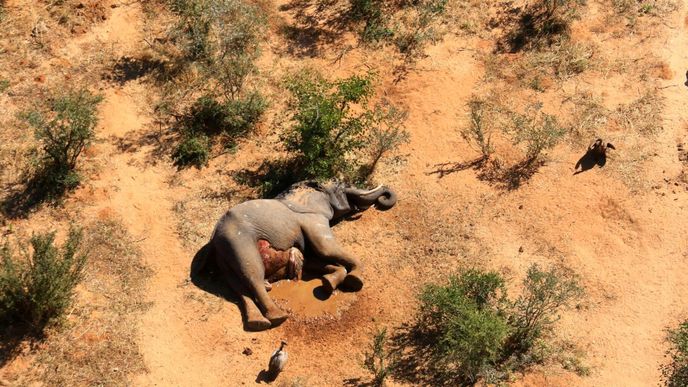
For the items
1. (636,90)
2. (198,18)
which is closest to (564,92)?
(636,90)

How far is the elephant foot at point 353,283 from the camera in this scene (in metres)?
12.9

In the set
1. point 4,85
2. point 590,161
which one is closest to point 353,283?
point 590,161

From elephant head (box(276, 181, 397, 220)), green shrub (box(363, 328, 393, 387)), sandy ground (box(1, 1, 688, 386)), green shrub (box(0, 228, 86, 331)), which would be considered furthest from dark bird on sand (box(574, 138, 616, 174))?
green shrub (box(0, 228, 86, 331))

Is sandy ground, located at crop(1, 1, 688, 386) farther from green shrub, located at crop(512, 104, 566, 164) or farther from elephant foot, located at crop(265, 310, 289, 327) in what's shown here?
green shrub, located at crop(512, 104, 566, 164)

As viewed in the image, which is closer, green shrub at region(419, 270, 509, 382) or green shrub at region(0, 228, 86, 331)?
green shrub at region(419, 270, 509, 382)

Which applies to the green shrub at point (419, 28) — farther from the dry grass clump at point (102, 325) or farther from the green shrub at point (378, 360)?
the dry grass clump at point (102, 325)

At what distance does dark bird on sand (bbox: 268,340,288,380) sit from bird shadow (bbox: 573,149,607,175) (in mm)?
7640

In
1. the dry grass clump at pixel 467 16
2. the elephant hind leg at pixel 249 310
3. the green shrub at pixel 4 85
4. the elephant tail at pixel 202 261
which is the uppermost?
the green shrub at pixel 4 85

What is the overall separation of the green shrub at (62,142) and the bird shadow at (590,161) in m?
10.3

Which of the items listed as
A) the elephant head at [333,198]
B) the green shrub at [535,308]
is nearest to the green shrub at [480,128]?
the elephant head at [333,198]

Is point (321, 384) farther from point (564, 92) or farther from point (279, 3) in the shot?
point (279, 3)

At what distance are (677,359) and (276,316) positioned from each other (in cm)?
671

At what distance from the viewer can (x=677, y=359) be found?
11.9 meters

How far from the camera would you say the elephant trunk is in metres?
14.3
